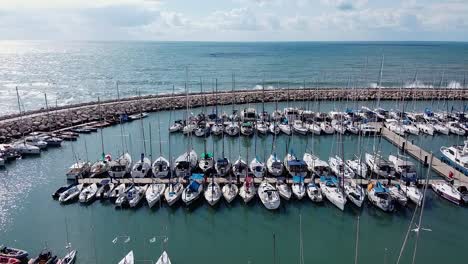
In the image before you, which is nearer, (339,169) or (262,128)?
(339,169)

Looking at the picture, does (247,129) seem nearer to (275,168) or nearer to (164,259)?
(275,168)

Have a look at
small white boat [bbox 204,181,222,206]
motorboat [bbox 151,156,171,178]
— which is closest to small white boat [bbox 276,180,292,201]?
small white boat [bbox 204,181,222,206]

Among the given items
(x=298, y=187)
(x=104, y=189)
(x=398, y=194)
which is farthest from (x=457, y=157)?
(x=104, y=189)

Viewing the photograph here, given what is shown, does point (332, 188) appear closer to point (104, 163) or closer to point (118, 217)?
point (118, 217)

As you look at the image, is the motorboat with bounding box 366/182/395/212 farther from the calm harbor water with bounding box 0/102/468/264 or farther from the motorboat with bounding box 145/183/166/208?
the motorboat with bounding box 145/183/166/208

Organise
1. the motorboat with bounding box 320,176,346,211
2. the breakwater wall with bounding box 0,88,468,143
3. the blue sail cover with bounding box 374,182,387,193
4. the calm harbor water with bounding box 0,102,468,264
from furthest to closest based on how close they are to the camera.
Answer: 1. the breakwater wall with bounding box 0,88,468,143
2. the blue sail cover with bounding box 374,182,387,193
3. the motorboat with bounding box 320,176,346,211
4. the calm harbor water with bounding box 0,102,468,264

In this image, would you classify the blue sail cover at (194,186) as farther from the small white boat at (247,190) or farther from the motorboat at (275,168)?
the motorboat at (275,168)

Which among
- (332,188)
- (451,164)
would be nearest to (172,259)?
(332,188)
